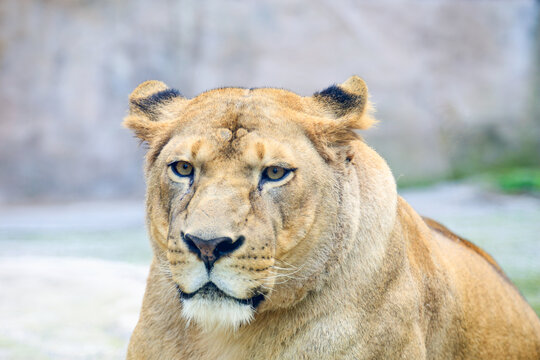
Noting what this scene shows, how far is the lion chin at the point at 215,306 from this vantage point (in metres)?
2.39

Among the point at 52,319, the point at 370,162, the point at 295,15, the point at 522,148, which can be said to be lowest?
the point at 52,319

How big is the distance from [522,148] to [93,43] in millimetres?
9617

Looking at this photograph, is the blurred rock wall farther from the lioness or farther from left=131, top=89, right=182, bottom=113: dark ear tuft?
the lioness

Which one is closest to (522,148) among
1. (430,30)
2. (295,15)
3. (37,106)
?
(430,30)

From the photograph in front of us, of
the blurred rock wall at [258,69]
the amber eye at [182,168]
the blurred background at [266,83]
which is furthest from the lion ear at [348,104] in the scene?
the blurred rock wall at [258,69]

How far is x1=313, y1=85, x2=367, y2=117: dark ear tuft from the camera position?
2.91 metres

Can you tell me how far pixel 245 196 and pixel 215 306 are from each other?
0.43 meters

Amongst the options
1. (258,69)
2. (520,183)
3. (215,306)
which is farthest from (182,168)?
(258,69)

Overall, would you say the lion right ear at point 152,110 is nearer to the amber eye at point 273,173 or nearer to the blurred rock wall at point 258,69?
the amber eye at point 273,173

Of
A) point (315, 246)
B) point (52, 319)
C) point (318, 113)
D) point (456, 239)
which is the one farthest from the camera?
point (52, 319)

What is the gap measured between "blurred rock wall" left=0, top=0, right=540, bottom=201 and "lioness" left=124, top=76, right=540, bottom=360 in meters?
9.83

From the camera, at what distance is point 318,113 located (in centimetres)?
294

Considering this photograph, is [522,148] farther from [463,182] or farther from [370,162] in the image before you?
[370,162]

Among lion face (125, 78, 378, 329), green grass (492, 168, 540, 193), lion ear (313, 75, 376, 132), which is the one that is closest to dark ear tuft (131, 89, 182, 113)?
lion face (125, 78, 378, 329)
